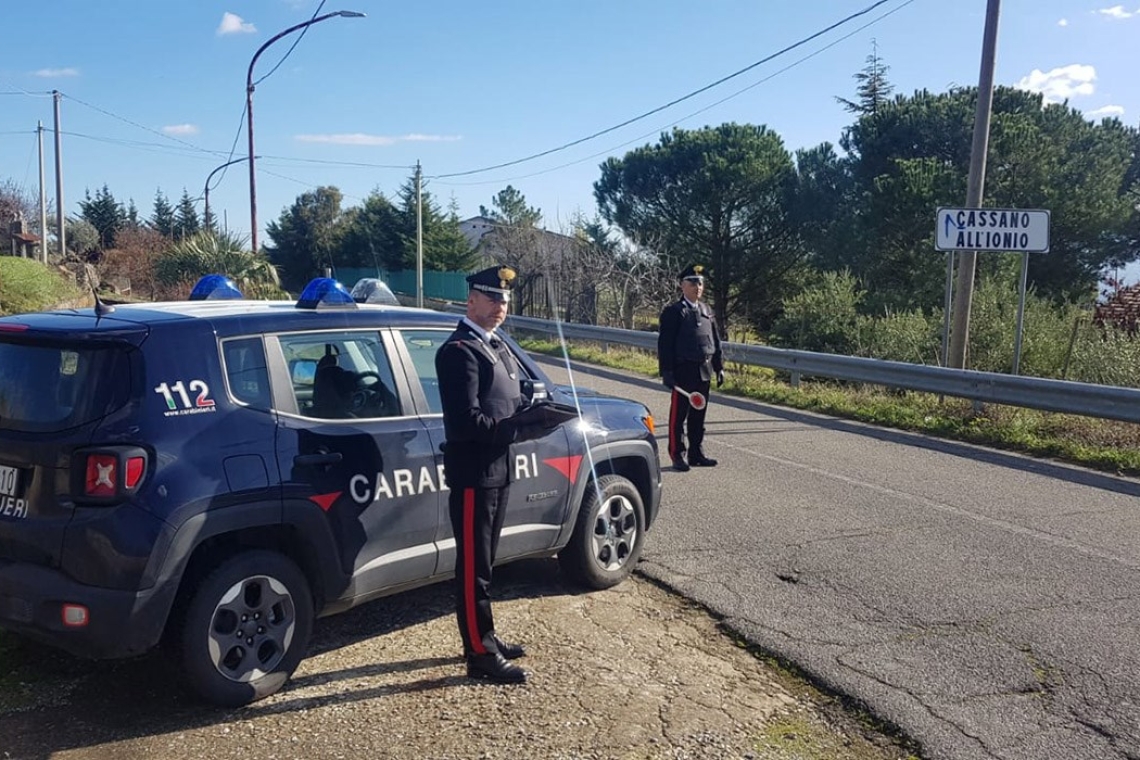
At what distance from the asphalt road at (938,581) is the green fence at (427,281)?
112 ft

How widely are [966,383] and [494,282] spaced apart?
9081 millimetres

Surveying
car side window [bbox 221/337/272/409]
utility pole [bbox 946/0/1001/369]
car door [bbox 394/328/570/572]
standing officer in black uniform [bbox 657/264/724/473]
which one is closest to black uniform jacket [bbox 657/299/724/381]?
standing officer in black uniform [bbox 657/264/724/473]

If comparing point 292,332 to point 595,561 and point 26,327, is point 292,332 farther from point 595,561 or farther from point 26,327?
point 595,561

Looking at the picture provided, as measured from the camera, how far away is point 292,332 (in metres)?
4.34

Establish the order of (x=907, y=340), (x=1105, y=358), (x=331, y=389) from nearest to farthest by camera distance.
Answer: (x=331, y=389) < (x=1105, y=358) < (x=907, y=340)

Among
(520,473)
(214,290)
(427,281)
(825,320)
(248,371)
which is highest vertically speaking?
(427,281)

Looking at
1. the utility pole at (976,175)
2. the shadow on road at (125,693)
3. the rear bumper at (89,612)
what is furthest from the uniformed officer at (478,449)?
the utility pole at (976,175)

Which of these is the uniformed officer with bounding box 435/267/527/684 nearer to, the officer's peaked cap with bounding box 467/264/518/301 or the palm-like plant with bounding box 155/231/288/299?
the officer's peaked cap with bounding box 467/264/518/301

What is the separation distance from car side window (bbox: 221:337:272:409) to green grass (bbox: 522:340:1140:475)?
8250mm

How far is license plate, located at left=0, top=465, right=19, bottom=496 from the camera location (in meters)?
3.75

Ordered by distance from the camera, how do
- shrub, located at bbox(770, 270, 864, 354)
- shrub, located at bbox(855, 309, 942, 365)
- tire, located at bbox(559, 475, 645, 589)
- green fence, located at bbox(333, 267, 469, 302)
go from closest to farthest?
tire, located at bbox(559, 475, 645, 589) < shrub, located at bbox(855, 309, 942, 365) < shrub, located at bbox(770, 270, 864, 354) < green fence, located at bbox(333, 267, 469, 302)

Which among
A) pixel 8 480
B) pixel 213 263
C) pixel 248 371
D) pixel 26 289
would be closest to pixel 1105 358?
pixel 248 371

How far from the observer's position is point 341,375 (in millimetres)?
4520

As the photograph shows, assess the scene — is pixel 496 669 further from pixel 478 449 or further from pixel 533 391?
pixel 533 391
